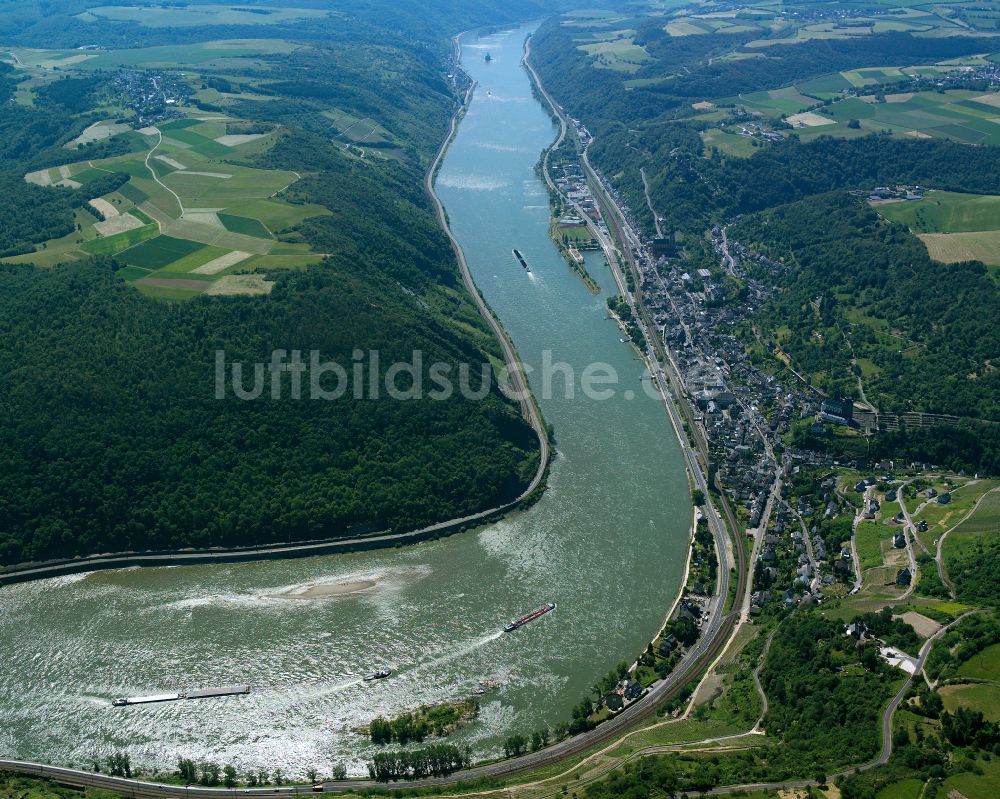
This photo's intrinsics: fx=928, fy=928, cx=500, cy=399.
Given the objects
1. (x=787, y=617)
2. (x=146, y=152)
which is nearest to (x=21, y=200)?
(x=146, y=152)

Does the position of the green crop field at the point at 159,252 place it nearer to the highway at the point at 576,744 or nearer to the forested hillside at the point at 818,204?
the highway at the point at 576,744

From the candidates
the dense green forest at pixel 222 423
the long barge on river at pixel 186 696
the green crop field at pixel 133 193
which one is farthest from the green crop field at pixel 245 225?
the long barge on river at pixel 186 696

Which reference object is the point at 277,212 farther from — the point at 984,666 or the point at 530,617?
the point at 984,666

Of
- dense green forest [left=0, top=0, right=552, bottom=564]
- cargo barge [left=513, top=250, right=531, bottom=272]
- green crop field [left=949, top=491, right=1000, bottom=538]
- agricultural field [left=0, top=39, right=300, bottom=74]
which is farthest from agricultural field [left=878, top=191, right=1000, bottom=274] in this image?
agricultural field [left=0, top=39, right=300, bottom=74]

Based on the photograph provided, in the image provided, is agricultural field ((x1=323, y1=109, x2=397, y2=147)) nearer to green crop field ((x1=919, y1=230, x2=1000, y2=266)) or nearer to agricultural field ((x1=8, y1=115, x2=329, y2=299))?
agricultural field ((x1=8, y1=115, x2=329, y2=299))

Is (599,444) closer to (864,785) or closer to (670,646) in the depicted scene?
(670,646)

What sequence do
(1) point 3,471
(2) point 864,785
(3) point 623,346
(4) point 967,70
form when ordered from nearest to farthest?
(2) point 864,785, (1) point 3,471, (3) point 623,346, (4) point 967,70
